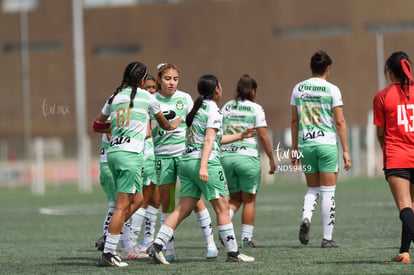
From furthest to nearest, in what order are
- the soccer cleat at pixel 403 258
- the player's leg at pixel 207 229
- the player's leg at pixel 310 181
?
the player's leg at pixel 310 181, the player's leg at pixel 207 229, the soccer cleat at pixel 403 258

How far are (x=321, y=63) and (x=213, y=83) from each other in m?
2.25

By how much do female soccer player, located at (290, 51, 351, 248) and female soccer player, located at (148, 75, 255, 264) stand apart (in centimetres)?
196

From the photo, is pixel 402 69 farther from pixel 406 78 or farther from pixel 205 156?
pixel 205 156

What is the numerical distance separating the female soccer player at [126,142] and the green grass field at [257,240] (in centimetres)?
47

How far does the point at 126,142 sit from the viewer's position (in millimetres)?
10812

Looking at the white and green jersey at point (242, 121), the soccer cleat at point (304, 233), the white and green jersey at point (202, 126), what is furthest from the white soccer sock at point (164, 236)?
the white and green jersey at point (242, 121)

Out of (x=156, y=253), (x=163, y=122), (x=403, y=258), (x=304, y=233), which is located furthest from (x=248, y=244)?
(x=403, y=258)

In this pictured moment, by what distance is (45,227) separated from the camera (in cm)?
1811

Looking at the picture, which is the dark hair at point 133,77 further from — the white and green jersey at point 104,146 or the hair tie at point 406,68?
the hair tie at point 406,68

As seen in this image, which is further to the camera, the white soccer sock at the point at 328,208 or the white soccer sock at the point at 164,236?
the white soccer sock at the point at 328,208

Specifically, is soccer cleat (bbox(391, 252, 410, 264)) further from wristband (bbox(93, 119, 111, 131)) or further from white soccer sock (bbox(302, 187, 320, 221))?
wristband (bbox(93, 119, 111, 131))

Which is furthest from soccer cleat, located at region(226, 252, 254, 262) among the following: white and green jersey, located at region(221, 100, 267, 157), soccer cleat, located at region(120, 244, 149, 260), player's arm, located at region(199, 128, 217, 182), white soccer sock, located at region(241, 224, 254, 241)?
white and green jersey, located at region(221, 100, 267, 157)

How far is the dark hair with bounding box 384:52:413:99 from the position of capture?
9.73 m

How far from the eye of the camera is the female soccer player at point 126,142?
10.8 metres
